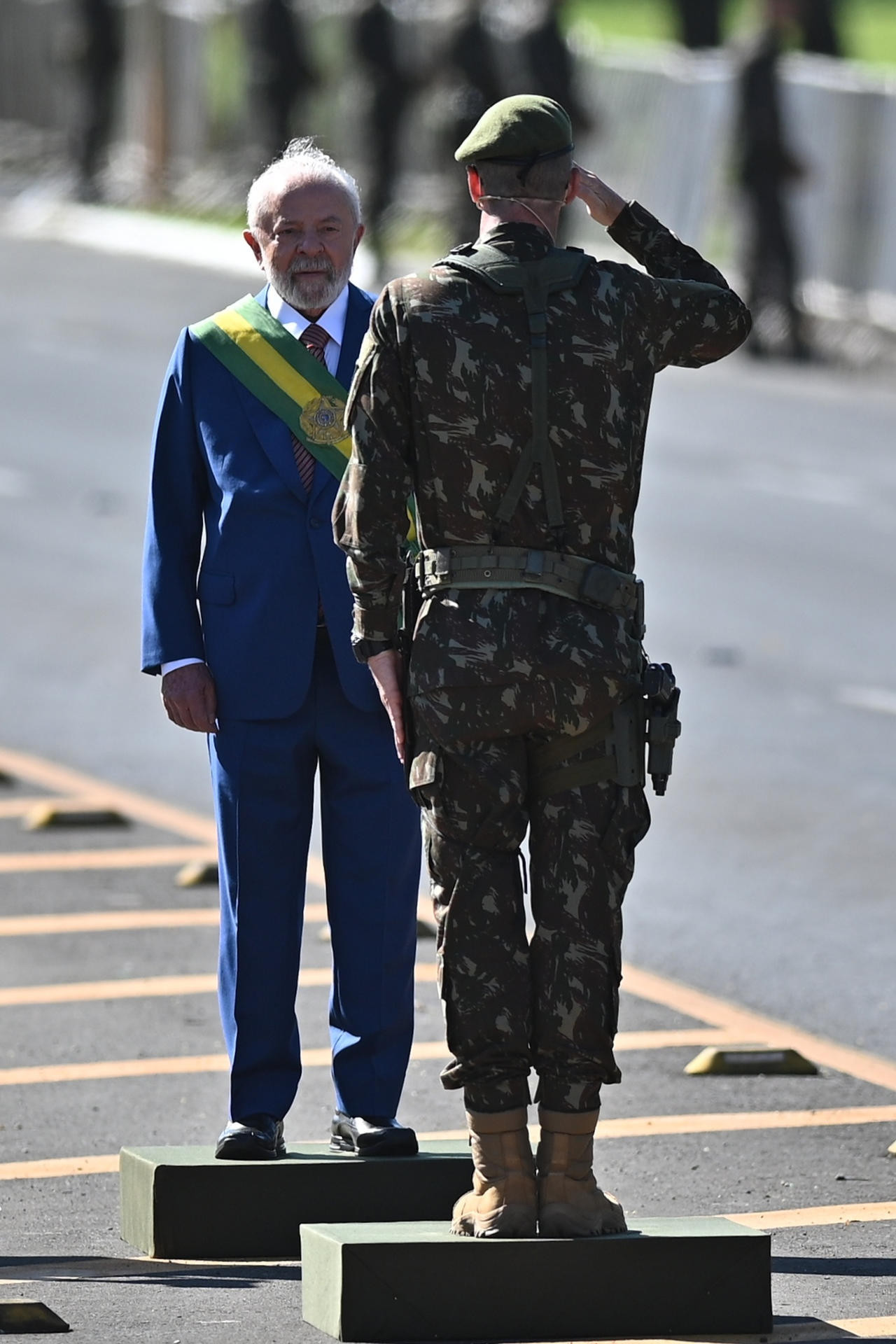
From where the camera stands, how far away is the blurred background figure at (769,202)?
23.8 m

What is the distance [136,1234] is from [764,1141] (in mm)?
1635

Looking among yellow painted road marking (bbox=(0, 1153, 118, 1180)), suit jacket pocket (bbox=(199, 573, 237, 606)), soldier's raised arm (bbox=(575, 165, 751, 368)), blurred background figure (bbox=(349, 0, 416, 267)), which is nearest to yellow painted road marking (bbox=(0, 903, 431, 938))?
yellow painted road marking (bbox=(0, 1153, 118, 1180))

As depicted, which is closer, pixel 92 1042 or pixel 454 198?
pixel 92 1042

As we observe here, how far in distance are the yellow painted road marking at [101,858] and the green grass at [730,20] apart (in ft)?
141

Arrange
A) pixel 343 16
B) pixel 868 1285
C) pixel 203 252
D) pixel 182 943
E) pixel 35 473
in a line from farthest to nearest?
pixel 343 16, pixel 203 252, pixel 35 473, pixel 182 943, pixel 868 1285

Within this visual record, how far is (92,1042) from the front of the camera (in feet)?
24.6

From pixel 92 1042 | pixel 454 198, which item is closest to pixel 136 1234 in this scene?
pixel 92 1042

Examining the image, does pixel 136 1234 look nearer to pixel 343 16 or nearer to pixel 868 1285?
pixel 868 1285

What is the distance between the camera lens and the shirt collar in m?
5.75

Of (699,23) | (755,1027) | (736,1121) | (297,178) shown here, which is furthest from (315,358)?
(699,23)

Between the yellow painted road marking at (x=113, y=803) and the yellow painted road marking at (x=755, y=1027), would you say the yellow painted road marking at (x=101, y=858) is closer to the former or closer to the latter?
the yellow painted road marking at (x=113, y=803)

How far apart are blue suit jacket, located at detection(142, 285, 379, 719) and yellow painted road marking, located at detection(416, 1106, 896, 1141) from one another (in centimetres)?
144

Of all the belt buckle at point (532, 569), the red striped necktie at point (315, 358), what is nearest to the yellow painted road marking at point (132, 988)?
the red striped necktie at point (315, 358)

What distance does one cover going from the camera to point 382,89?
29.0 metres
